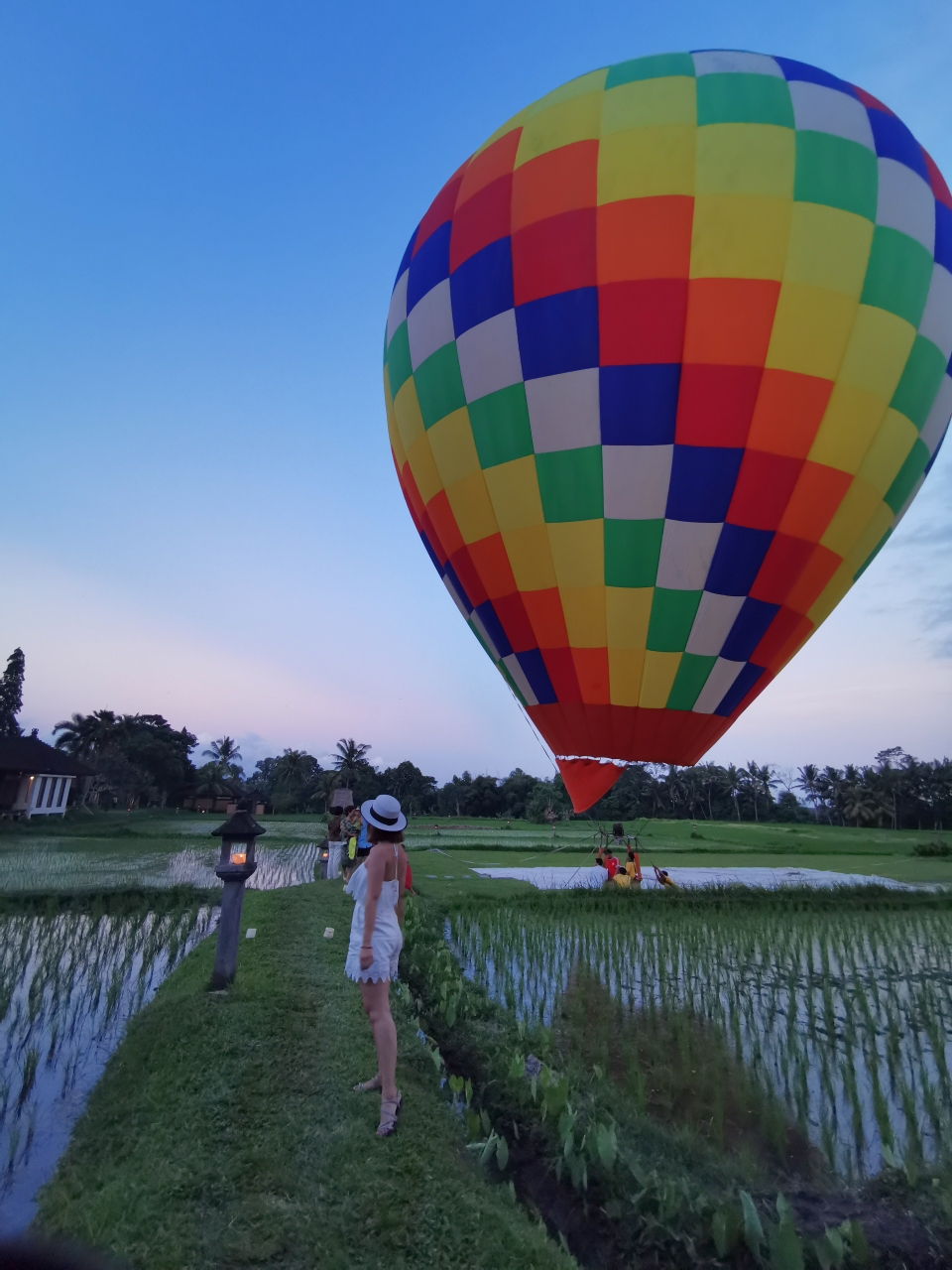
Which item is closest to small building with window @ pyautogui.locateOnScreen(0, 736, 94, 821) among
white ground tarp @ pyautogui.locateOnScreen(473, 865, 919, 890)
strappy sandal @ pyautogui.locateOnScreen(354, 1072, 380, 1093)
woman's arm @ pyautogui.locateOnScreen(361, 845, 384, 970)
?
white ground tarp @ pyautogui.locateOnScreen(473, 865, 919, 890)

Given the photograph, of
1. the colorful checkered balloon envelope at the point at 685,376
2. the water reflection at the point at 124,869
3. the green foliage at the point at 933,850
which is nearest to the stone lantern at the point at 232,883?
the colorful checkered balloon envelope at the point at 685,376

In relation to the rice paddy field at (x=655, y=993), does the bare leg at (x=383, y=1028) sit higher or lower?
higher

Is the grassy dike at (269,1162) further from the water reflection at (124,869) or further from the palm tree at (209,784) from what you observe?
the palm tree at (209,784)

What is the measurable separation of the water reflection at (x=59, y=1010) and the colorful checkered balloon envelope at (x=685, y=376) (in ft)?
15.3

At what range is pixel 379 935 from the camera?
3479 mm

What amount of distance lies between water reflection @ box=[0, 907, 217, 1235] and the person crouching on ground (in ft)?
5.19

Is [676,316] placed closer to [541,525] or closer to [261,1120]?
[541,525]

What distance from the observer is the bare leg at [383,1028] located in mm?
3449

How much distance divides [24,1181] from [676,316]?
731 cm

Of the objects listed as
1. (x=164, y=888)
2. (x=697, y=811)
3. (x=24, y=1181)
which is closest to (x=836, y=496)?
(x=24, y=1181)

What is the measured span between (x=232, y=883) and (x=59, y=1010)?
1.68 metres

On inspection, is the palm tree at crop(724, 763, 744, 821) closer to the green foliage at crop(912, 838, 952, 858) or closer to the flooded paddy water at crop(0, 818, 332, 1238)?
the green foliage at crop(912, 838, 952, 858)

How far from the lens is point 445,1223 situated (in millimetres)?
2760

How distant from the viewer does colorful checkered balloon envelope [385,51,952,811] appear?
604cm
